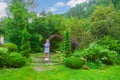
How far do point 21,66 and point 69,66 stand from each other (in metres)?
3.69

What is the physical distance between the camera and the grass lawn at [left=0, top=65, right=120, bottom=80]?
1585 cm

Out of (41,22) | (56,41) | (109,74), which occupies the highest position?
(41,22)

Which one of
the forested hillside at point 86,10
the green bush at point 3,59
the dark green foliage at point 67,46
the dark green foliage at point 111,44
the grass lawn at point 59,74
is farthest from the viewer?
the forested hillside at point 86,10

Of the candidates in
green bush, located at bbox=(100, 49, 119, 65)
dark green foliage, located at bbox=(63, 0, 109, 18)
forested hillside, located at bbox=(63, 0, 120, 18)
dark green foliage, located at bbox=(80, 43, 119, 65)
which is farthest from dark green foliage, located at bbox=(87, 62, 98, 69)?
dark green foliage, located at bbox=(63, 0, 109, 18)

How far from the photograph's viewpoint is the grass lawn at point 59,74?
1585cm

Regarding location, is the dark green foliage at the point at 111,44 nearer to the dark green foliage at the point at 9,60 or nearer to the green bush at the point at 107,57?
the green bush at the point at 107,57

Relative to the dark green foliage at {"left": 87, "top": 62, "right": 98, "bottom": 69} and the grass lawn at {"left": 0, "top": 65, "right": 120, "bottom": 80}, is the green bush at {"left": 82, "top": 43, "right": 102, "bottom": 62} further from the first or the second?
the grass lawn at {"left": 0, "top": 65, "right": 120, "bottom": 80}

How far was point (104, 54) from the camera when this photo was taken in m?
21.3

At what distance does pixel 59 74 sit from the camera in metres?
17.0

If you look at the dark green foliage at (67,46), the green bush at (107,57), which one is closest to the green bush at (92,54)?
the green bush at (107,57)

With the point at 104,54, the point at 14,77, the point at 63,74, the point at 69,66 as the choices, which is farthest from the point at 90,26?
the point at 14,77

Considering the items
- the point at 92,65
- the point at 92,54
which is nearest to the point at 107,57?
the point at 92,54

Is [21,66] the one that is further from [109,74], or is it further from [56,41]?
[56,41]

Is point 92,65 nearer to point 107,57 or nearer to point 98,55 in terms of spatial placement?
point 98,55
